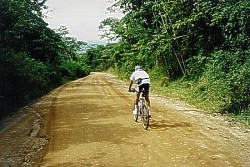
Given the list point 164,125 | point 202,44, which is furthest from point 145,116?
point 202,44

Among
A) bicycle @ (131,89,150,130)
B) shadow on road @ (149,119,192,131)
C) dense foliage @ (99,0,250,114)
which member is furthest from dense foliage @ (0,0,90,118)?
dense foliage @ (99,0,250,114)

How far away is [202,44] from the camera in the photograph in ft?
63.0

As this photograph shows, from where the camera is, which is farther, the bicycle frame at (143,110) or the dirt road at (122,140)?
the bicycle frame at (143,110)

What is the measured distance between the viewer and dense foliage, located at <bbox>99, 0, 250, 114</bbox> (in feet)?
43.7

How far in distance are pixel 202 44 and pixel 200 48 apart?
0.43 m

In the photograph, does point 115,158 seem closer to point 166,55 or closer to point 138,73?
point 138,73

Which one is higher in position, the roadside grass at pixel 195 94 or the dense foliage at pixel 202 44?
the dense foliage at pixel 202 44

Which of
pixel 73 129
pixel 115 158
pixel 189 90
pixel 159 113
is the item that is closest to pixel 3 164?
pixel 115 158

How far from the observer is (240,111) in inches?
504

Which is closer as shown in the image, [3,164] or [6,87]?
[3,164]

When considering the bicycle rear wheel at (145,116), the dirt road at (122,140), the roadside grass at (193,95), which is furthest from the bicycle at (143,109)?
the roadside grass at (193,95)

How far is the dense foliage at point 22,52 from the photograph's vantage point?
16234 millimetres

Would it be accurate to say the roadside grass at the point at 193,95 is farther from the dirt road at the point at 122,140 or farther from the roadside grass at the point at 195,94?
the dirt road at the point at 122,140

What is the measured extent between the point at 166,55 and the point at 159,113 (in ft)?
39.2
